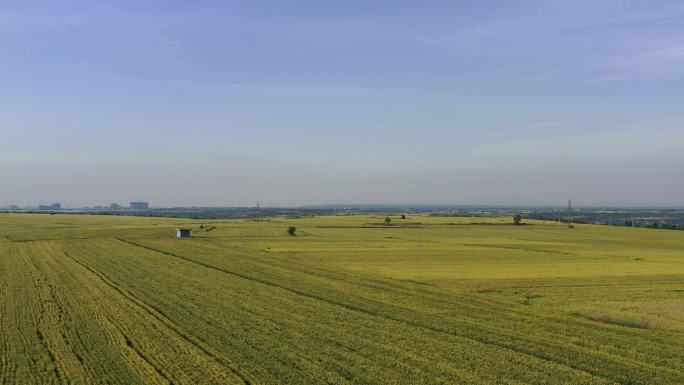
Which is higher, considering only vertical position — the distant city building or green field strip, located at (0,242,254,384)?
the distant city building

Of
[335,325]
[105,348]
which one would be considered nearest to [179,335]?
[105,348]

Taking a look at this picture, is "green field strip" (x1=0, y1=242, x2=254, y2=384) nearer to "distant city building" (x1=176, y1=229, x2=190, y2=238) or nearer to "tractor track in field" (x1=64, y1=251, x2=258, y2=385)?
"tractor track in field" (x1=64, y1=251, x2=258, y2=385)

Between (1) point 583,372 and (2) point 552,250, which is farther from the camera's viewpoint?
(2) point 552,250

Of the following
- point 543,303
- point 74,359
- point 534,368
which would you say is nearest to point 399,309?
point 543,303

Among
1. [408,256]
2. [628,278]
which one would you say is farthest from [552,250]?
[628,278]

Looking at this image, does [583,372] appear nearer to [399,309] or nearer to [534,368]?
[534,368]

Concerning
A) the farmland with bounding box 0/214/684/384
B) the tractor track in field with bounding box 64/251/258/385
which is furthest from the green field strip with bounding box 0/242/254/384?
the tractor track in field with bounding box 64/251/258/385

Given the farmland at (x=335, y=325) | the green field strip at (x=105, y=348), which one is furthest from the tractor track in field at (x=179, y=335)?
the green field strip at (x=105, y=348)

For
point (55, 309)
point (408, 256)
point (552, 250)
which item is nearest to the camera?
point (55, 309)

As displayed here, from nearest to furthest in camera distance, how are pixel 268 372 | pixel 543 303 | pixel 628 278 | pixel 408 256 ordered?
pixel 268 372 → pixel 543 303 → pixel 628 278 → pixel 408 256

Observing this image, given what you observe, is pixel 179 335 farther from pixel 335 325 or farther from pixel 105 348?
pixel 335 325
